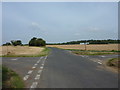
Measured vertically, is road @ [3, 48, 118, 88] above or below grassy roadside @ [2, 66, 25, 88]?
below

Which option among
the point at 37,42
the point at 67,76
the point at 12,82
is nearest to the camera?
the point at 12,82

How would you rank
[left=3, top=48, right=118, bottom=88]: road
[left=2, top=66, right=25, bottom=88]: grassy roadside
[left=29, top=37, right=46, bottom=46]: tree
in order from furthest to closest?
[left=29, top=37, right=46, bottom=46]: tree < [left=3, top=48, right=118, bottom=88]: road < [left=2, top=66, right=25, bottom=88]: grassy roadside

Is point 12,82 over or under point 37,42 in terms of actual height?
under

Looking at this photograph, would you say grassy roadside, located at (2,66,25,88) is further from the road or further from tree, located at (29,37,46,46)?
tree, located at (29,37,46,46)

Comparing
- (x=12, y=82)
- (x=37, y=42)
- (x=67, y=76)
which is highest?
(x=37, y=42)

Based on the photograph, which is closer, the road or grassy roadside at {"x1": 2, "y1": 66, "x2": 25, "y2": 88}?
grassy roadside at {"x1": 2, "y1": 66, "x2": 25, "y2": 88}

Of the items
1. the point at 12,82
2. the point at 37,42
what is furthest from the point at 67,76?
the point at 37,42

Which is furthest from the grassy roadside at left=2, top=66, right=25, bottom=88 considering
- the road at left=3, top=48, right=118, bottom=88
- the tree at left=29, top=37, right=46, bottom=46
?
the tree at left=29, top=37, right=46, bottom=46

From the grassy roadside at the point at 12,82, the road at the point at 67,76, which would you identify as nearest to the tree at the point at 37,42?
the road at the point at 67,76

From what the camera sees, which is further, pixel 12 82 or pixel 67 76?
pixel 67 76

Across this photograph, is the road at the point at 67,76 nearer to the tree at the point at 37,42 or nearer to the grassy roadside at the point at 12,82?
the grassy roadside at the point at 12,82

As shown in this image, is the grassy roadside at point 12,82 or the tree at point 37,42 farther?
the tree at point 37,42

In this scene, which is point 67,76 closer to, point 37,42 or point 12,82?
point 12,82

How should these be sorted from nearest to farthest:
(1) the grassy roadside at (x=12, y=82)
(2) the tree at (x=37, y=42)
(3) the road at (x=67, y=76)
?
(1) the grassy roadside at (x=12, y=82)
(3) the road at (x=67, y=76)
(2) the tree at (x=37, y=42)
